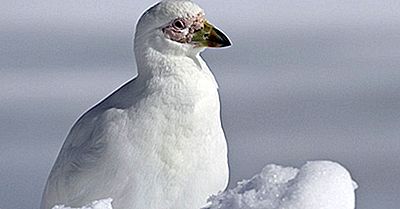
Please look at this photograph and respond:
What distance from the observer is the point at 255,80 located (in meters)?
10.6

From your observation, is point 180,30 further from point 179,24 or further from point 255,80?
point 255,80

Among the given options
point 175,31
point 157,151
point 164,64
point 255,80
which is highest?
point 175,31

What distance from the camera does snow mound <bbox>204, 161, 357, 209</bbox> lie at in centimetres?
214

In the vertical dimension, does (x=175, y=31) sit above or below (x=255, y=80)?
above

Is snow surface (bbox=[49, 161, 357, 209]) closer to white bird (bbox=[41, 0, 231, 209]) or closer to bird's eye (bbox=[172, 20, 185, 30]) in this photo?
white bird (bbox=[41, 0, 231, 209])

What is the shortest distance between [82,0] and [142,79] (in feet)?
39.5

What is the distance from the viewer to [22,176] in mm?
6562

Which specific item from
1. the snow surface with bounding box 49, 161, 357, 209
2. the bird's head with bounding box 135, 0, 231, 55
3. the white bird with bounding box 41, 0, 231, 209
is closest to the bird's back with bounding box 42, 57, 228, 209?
the white bird with bounding box 41, 0, 231, 209

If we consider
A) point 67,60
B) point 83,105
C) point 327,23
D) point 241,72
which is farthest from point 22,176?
point 327,23

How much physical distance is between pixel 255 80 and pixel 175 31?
243 inches

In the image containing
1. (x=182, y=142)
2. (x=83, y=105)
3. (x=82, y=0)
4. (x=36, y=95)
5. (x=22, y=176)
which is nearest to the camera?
(x=182, y=142)

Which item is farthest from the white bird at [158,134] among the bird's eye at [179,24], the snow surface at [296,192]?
the snow surface at [296,192]

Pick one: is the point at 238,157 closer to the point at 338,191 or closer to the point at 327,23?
the point at 338,191

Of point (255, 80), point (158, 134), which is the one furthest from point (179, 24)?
point (255, 80)
